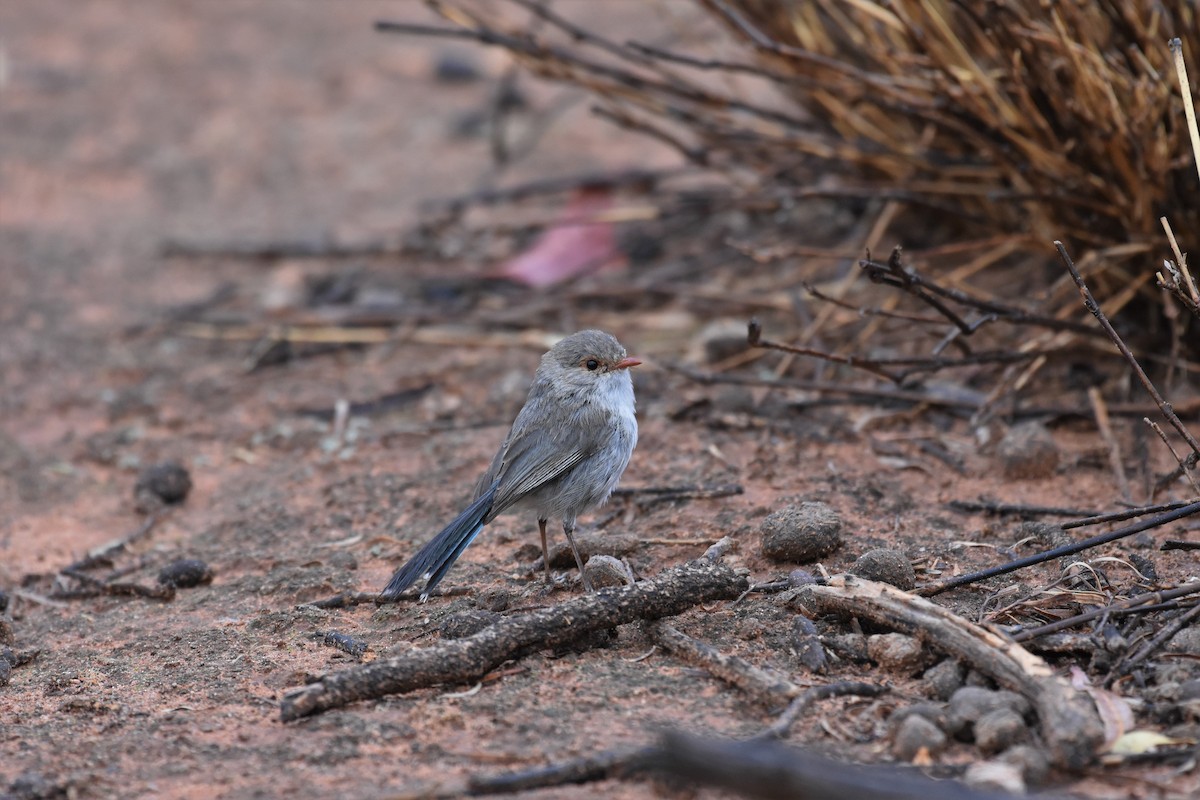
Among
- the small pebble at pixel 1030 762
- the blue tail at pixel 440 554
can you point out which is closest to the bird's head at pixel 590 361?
the blue tail at pixel 440 554

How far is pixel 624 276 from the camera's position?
25.3 feet

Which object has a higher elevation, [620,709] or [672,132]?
[672,132]

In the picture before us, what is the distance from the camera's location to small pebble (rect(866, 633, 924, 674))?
137 inches

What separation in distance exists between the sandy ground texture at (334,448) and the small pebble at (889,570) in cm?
15

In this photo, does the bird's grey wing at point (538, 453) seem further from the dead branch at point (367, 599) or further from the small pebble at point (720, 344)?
the small pebble at point (720, 344)

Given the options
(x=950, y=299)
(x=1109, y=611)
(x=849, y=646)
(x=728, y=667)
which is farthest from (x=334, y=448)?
(x=1109, y=611)

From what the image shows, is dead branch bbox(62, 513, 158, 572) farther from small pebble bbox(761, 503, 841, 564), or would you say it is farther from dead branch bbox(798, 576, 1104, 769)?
dead branch bbox(798, 576, 1104, 769)

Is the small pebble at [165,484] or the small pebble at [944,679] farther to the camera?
the small pebble at [165,484]

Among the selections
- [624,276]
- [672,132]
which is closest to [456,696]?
[624,276]

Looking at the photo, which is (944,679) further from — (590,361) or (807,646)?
(590,361)

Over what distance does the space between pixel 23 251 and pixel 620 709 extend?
7.32 meters

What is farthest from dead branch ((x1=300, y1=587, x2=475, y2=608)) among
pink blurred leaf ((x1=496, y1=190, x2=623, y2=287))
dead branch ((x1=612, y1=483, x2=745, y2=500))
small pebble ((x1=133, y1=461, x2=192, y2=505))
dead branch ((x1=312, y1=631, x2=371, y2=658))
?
pink blurred leaf ((x1=496, y1=190, x2=623, y2=287))

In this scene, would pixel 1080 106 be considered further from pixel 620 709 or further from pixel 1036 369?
pixel 620 709

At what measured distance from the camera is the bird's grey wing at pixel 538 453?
4602mm
